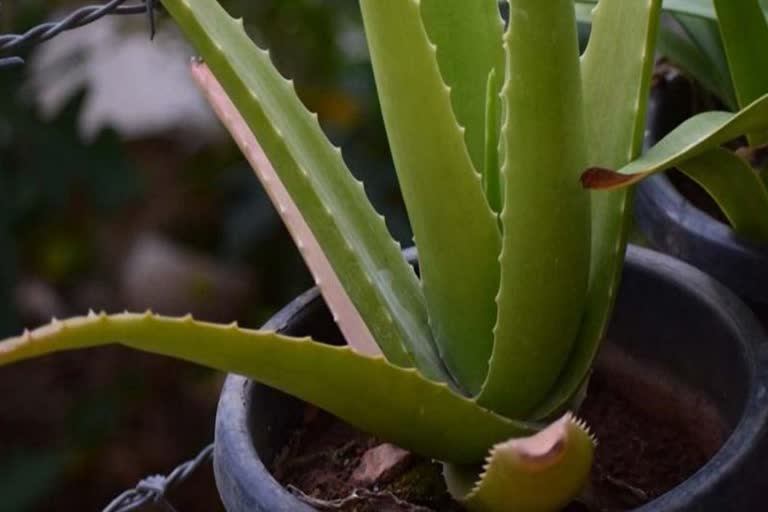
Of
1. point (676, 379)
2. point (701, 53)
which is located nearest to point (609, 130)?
point (676, 379)

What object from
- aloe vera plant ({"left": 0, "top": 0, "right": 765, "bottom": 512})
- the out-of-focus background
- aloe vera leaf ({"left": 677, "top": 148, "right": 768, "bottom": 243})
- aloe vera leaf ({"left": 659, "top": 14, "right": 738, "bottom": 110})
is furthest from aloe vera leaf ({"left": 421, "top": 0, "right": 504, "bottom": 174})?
the out-of-focus background

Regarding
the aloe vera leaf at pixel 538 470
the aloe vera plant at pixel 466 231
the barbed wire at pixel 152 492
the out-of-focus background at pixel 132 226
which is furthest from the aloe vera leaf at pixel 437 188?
the out-of-focus background at pixel 132 226

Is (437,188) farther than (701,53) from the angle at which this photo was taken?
No

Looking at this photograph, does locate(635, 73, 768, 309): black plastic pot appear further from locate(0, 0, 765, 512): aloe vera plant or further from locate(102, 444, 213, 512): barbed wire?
locate(102, 444, 213, 512): barbed wire

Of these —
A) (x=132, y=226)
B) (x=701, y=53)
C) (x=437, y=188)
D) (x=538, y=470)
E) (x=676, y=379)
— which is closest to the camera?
(x=538, y=470)

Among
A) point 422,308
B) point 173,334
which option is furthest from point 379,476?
point 173,334

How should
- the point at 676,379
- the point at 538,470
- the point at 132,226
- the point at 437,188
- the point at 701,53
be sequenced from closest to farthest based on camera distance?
the point at 538,470 → the point at 437,188 → the point at 676,379 → the point at 701,53 → the point at 132,226

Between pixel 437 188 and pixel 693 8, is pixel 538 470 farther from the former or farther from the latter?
pixel 693 8

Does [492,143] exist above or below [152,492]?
above

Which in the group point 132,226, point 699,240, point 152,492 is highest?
point 699,240
